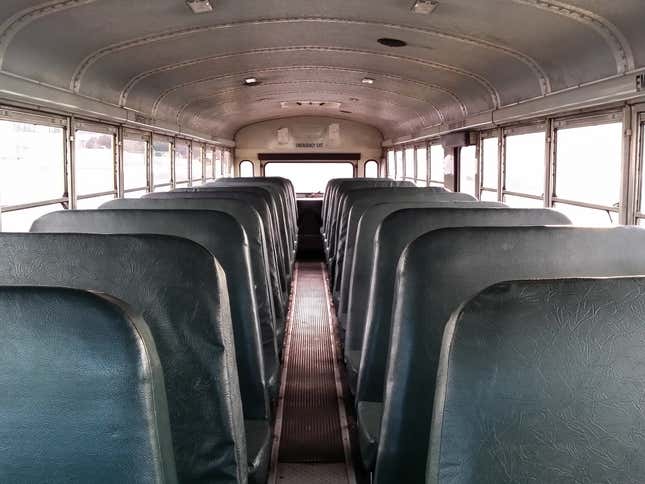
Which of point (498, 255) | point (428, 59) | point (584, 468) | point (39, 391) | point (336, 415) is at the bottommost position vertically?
point (336, 415)

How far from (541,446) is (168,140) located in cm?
802

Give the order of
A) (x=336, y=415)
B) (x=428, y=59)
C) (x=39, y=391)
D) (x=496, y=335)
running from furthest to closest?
1. (x=428, y=59)
2. (x=336, y=415)
3. (x=496, y=335)
4. (x=39, y=391)

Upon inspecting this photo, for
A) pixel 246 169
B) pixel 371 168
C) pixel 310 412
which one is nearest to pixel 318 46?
pixel 310 412

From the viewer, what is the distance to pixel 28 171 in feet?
14.1

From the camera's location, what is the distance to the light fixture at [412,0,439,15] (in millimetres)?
4027

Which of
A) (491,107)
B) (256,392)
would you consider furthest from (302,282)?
(256,392)

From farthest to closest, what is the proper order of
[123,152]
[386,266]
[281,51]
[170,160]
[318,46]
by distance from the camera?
[170,160], [123,152], [281,51], [318,46], [386,266]

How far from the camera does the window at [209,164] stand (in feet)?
37.6

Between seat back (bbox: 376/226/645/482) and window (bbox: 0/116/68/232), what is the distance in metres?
2.91

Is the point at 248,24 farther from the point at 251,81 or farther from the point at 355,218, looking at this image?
the point at 251,81

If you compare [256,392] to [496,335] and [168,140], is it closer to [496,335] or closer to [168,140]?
[496,335]

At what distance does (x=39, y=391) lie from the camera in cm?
99

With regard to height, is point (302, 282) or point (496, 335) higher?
point (496, 335)

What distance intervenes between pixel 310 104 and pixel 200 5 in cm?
806
